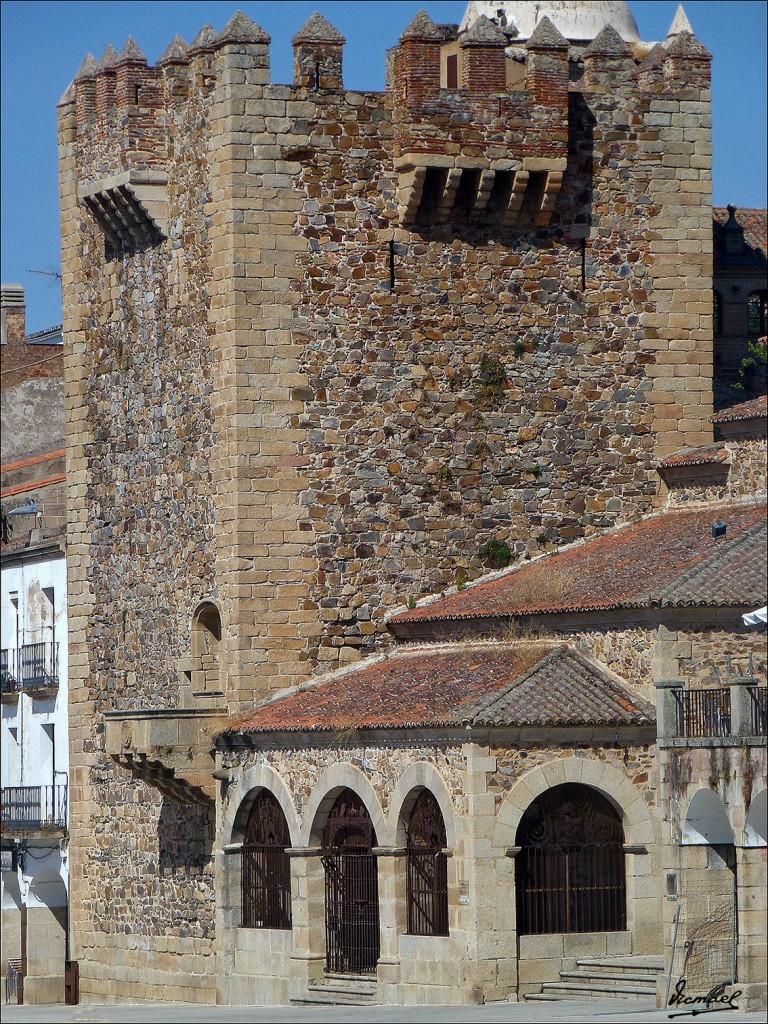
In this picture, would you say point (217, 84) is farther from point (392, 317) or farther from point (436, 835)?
point (436, 835)

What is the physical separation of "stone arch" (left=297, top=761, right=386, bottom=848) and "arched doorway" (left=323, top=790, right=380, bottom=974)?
5.1 inches

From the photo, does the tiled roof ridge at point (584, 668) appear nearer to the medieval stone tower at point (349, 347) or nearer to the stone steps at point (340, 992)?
the medieval stone tower at point (349, 347)

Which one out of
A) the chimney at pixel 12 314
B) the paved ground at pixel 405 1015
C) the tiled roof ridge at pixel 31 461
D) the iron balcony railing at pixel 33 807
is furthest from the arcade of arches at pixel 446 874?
the chimney at pixel 12 314

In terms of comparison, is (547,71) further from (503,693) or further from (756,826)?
(756,826)

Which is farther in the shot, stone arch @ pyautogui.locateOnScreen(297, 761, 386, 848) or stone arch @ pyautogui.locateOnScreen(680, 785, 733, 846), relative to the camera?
stone arch @ pyautogui.locateOnScreen(297, 761, 386, 848)

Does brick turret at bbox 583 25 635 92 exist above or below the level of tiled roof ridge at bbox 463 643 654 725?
above

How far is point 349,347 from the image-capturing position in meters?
37.8

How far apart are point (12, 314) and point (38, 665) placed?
17.2 meters

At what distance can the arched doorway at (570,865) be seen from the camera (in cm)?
3334

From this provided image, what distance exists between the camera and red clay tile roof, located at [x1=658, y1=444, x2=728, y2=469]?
37281 mm

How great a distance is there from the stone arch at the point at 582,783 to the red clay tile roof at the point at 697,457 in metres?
5.69

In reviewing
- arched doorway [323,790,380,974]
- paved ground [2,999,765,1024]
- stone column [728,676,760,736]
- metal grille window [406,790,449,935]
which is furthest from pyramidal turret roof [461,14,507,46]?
paved ground [2,999,765,1024]

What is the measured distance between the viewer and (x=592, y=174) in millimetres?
39281

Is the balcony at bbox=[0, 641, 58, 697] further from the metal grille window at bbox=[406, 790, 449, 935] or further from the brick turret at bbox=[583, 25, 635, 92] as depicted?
the metal grille window at bbox=[406, 790, 449, 935]
